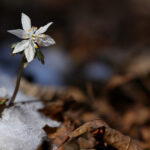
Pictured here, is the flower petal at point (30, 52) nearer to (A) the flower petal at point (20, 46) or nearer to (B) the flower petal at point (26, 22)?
(A) the flower petal at point (20, 46)

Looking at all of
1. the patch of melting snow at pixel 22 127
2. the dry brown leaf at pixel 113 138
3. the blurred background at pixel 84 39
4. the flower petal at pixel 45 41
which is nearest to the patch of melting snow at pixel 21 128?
the patch of melting snow at pixel 22 127

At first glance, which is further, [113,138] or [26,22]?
[26,22]

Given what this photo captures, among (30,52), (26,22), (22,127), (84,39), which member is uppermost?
(26,22)

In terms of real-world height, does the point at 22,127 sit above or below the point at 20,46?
below

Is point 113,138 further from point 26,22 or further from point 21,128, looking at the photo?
point 26,22

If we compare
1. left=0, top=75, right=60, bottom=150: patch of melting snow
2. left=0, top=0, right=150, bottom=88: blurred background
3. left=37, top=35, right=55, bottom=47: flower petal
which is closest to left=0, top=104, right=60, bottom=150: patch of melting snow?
left=0, top=75, right=60, bottom=150: patch of melting snow

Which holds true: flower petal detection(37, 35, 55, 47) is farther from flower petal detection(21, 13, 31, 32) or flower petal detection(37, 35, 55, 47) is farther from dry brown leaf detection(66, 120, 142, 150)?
dry brown leaf detection(66, 120, 142, 150)

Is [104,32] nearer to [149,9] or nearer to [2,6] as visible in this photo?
[149,9]

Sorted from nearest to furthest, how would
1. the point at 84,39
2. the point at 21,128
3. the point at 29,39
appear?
the point at 21,128, the point at 29,39, the point at 84,39

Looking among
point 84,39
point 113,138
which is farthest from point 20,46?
point 84,39
